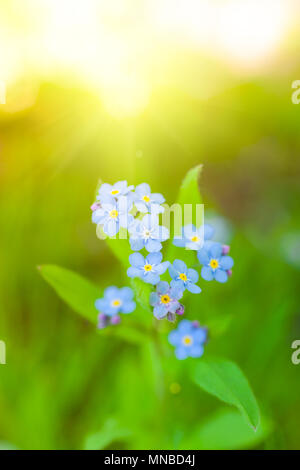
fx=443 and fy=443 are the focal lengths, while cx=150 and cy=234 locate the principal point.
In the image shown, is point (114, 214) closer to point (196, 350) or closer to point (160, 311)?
point (160, 311)

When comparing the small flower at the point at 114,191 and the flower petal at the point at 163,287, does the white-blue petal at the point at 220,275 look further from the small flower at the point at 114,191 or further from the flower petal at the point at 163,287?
the small flower at the point at 114,191

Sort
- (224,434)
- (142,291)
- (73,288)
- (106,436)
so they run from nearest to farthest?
(142,291) → (73,288) → (106,436) → (224,434)

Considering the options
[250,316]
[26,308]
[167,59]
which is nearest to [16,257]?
[26,308]

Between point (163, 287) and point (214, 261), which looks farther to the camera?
point (214, 261)

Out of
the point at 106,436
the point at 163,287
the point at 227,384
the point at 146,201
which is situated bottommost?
the point at 106,436

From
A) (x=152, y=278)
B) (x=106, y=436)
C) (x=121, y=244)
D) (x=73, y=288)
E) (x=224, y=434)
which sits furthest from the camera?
(x=224, y=434)

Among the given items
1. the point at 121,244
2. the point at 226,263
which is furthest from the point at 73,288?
the point at 226,263

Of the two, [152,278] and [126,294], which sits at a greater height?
[126,294]
